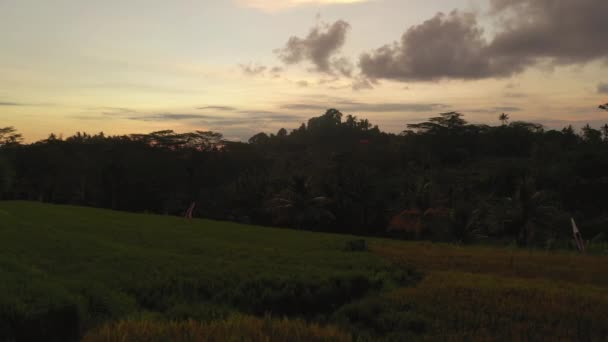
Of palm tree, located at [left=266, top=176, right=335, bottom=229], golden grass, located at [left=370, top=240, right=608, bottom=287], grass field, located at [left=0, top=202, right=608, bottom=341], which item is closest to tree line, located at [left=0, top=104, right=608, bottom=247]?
palm tree, located at [left=266, top=176, right=335, bottom=229]

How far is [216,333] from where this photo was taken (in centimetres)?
428

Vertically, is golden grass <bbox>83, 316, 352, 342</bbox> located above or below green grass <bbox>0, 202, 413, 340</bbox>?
above

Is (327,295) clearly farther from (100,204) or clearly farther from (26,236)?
(100,204)

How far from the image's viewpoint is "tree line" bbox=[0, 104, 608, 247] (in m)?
34.6

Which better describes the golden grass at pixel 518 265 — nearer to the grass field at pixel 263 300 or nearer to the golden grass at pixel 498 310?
the grass field at pixel 263 300

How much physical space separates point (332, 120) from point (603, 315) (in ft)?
258

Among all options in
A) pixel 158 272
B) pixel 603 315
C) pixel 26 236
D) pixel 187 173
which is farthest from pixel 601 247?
pixel 187 173

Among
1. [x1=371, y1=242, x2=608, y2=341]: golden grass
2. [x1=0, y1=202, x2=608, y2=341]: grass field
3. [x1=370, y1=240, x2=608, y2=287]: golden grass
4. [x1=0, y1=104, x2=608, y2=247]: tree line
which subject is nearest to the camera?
[x1=0, y1=202, x2=608, y2=341]: grass field

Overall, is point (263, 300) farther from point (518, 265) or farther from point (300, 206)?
point (300, 206)

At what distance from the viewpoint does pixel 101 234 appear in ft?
55.5

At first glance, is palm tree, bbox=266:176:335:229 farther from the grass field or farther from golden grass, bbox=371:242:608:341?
golden grass, bbox=371:242:608:341

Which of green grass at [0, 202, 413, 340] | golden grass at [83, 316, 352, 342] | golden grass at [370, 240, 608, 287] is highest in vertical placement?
golden grass at [83, 316, 352, 342]

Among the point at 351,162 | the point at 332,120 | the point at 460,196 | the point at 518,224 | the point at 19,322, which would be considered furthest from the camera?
the point at 332,120

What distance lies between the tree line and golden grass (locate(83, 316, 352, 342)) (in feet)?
90.0
